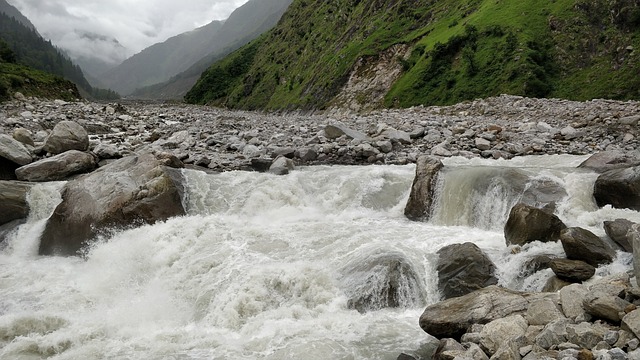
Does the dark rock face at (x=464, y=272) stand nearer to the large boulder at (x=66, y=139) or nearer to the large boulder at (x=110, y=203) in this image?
the large boulder at (x=110, y=203)

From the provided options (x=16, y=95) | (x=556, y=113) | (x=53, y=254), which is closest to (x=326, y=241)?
(x=53, y=254)

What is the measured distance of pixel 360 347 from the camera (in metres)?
11.8

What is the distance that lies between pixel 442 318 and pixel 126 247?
42.6 ft

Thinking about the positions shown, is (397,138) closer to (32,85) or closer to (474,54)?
(474,54)

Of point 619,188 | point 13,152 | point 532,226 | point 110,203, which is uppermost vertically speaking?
point 13,152

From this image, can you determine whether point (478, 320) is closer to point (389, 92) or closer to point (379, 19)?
point (389, 92)

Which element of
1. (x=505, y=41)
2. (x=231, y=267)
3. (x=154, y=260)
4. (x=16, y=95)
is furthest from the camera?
(x=16, y=95)

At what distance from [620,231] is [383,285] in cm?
767

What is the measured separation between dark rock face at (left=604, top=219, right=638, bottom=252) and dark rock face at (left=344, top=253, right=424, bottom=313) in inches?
248

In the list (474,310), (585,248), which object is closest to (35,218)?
(474,310)

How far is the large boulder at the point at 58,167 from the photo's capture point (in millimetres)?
23094

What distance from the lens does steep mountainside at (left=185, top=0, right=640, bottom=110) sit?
147 ft

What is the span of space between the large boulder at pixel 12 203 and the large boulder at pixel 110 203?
67.8 inches

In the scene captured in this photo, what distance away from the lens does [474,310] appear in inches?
448
